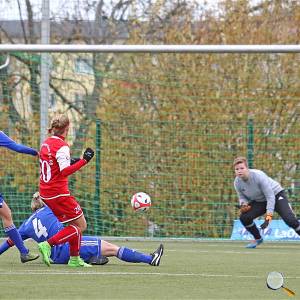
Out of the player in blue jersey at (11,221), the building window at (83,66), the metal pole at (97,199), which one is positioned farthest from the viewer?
the building window at (83,66)

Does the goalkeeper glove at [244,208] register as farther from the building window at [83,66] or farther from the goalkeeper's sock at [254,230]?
the building window at [83,66]

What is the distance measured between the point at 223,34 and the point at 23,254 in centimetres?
1120

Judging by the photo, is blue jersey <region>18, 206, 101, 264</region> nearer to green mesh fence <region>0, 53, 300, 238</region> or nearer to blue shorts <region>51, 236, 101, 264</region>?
blue shorts <region>51, 236, 101, 264</region>

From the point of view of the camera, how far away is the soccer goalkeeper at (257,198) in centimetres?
1543

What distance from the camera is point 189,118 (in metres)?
19.0

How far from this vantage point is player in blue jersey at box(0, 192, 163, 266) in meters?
11.2

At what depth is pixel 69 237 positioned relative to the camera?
11.0m

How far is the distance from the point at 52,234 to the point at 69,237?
0.91 m

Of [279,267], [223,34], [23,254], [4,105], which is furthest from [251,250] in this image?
[223,34]

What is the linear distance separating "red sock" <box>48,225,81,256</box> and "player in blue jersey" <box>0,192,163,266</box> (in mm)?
362

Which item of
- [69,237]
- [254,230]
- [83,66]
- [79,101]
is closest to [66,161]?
[69,237]

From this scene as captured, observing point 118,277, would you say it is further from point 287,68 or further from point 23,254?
point 287,68

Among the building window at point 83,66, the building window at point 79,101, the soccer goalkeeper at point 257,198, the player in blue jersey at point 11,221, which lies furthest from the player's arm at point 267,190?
the building window at point 83,66

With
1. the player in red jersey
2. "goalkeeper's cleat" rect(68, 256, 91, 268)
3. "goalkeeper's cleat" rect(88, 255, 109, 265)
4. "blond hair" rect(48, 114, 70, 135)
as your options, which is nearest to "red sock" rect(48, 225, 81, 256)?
the player in red jersey
